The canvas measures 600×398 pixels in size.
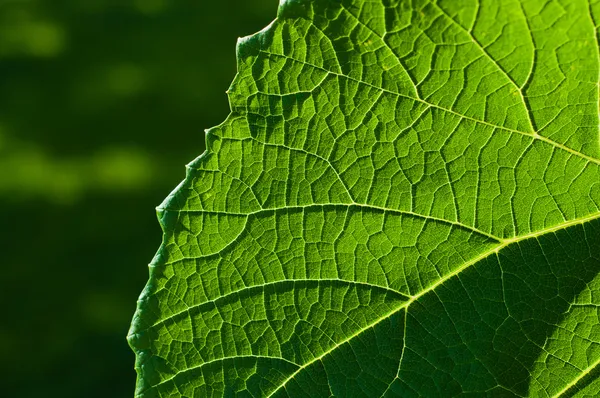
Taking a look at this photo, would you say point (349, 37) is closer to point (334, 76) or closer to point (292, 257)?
point (334, 76)

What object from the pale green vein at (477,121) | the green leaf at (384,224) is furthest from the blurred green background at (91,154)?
the pale green vein at (477,121)

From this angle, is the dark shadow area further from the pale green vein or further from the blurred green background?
the blurred green background

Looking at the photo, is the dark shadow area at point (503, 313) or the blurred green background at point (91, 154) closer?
the dark shadow area at point (503, 313)

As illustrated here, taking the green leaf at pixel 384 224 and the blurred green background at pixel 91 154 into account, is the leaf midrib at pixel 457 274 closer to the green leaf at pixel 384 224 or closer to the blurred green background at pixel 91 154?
the green leaf at pixel 384 224

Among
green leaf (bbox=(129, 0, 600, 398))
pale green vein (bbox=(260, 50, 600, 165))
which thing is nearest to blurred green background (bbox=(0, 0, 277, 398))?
green leaf (bbox=(129, 0, 600, 398))

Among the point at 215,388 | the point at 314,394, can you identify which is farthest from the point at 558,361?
the point at 215,388

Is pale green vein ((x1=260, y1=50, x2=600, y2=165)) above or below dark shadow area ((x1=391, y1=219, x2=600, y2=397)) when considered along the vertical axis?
above
